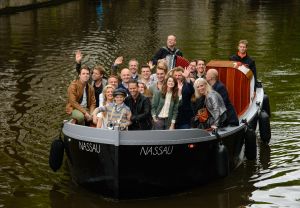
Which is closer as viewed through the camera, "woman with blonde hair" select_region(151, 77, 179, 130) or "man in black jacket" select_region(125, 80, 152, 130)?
"man in black jacket" select_region(125, 80, 152, 130)

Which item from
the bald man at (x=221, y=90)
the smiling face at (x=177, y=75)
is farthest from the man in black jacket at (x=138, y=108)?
the bald man at (x=221, y=90)

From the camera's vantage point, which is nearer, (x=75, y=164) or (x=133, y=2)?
(x=75, y=164)

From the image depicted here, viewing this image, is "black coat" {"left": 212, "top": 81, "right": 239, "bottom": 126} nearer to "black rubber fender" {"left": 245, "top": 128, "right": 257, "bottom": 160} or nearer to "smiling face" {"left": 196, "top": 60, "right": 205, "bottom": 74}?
"black rubber fender" {"left": 245, "top": 128, "right": 257, "bottom": 160}

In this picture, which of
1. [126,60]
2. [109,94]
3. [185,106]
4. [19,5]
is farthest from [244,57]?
[19,5]

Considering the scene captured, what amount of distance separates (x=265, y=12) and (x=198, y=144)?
34505 millimetres

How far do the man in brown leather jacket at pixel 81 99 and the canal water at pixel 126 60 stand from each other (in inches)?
48.7

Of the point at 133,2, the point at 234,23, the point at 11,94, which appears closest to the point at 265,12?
the point at 234,23

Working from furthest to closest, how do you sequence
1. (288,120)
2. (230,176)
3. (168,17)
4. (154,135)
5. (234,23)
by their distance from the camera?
1. (168,17)
2. (234,23)
3. (288,120)
4. (230,176)
5. (154,135)

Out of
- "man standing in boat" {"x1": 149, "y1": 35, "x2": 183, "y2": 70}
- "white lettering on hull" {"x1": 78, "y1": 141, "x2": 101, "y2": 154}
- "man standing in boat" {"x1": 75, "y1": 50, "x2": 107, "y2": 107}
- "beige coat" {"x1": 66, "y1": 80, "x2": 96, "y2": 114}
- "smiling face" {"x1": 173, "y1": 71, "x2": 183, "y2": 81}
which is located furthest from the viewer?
"man standing in boat" {"x1": 149, "y1": 35, "x2": 183, "y2": 70}

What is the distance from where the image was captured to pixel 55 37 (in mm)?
32250

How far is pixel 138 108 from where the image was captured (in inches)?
442

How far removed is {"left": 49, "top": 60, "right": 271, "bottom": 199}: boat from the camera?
10.4 metres

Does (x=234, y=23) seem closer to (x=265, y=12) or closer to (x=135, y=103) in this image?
(x=265, y=12)

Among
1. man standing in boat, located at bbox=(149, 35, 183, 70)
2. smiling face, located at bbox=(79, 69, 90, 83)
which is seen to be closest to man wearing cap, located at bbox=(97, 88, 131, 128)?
smiling face, located at bbox=(79, 69, 90, 83)
